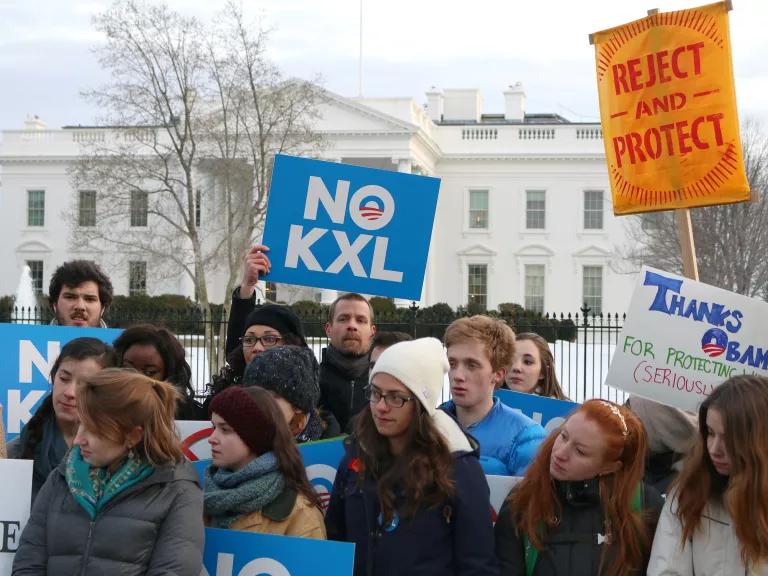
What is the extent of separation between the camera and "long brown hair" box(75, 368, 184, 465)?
3.22 m

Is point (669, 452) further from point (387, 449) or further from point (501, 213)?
point (501, 213)

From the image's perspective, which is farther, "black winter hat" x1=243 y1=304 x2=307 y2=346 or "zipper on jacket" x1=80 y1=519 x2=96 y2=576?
"black winter hat" x1=243 y1=304 x2=307 y2=346

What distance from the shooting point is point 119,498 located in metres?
3.16

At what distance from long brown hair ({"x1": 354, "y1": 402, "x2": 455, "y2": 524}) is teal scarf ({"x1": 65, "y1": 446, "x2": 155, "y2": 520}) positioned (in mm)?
679

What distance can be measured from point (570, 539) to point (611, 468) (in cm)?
26

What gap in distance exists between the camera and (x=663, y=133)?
5.02m

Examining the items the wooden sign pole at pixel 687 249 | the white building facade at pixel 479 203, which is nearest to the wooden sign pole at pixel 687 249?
the wooden sign pole at pixel 687 249

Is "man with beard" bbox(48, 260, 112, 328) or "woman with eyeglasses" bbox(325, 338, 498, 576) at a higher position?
"man with beard" bbox(48, 260, 112, 328)

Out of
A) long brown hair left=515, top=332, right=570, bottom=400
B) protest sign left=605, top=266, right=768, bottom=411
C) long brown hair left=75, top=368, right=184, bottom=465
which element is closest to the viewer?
long brown hair left=75, top=368, right=184, bottom=465

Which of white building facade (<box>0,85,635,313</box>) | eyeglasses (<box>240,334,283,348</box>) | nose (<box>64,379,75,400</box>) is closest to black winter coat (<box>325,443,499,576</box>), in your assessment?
nose (<box>64,379,75,400</box>)

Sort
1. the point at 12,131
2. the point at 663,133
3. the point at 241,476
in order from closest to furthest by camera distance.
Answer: the point at 241,476
the point at 663,133
the point at 12,131

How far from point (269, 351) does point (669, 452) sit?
1587mm

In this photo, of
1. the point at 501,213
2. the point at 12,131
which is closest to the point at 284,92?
the point at 501,213

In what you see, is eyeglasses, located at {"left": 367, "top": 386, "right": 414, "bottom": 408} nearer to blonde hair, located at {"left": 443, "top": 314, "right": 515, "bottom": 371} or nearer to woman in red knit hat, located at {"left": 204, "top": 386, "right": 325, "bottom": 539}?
woman in red knit hat, located at {"left": 204, "top": 386, "right": 325, "bottom": 539}
